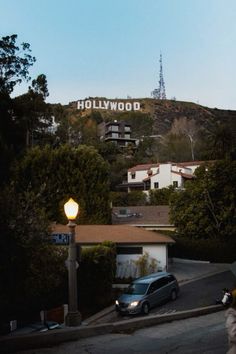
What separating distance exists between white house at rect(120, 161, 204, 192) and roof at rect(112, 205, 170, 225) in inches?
968

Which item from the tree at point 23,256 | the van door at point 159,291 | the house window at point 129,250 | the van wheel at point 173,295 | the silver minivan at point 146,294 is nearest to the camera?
the tree at point 23,256

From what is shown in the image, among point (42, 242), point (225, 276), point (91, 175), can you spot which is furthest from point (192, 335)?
point (91, 175)

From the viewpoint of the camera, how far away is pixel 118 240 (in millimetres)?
33500

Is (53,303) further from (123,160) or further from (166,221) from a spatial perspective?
(123,160)

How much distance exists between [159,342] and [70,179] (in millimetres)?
33668

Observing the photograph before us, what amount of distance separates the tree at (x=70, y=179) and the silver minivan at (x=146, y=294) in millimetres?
18727

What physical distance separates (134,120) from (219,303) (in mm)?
167987

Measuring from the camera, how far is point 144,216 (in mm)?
57281

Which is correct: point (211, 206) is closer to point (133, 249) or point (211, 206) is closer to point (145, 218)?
point (145, 218)

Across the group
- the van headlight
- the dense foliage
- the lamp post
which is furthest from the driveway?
the lamp post

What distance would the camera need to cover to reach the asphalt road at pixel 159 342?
424 inches

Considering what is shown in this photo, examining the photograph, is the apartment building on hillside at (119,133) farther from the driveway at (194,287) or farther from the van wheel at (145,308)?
the van wheel at (145,308)

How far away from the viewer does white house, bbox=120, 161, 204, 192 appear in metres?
89.5

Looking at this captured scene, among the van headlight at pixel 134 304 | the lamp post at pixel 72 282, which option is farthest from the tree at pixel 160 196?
the lamp post at pixel 72 282
